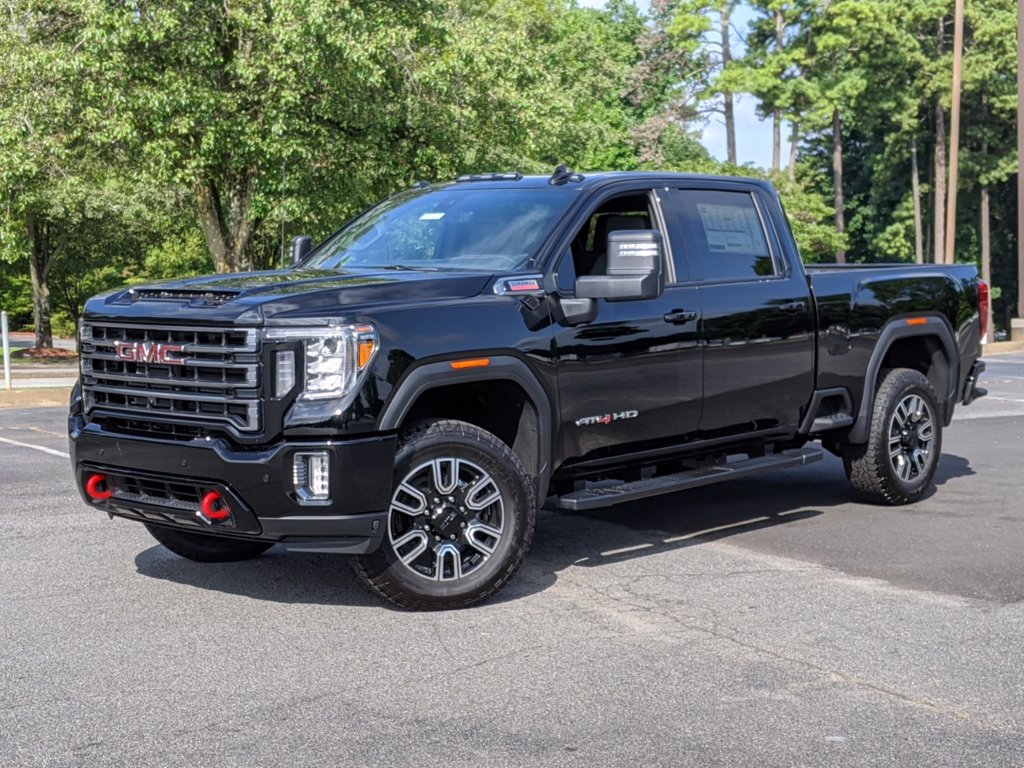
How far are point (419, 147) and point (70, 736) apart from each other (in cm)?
1866

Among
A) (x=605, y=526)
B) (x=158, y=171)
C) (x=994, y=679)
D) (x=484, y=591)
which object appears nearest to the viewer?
(x=994, y=679)

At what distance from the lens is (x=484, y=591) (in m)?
6.08

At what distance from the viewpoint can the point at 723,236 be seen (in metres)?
7.64

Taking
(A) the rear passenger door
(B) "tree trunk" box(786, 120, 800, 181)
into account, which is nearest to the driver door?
(A) the rear passenger door

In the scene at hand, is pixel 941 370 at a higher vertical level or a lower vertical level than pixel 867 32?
lower

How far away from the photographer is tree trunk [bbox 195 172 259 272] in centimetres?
2273

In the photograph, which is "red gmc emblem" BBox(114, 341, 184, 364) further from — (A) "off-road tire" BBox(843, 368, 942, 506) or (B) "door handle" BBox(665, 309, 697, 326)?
(A) "off-road tire" BBox(843, 368, 942, 506)

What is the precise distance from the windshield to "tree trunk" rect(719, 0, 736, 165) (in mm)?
45388

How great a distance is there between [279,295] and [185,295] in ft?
1.72

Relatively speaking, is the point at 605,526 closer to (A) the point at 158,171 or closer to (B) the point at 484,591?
(B) the point at 484,591

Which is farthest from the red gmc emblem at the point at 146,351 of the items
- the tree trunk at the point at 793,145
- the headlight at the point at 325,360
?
the tree trunk at the point at 793,145

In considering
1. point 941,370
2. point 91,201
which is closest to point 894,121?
point 91,201

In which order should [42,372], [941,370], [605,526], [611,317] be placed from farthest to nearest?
1. [42,372]
2. [941,370]
3. [605,526]
4. [611,317]

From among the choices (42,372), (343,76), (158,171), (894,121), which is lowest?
(42,372)
